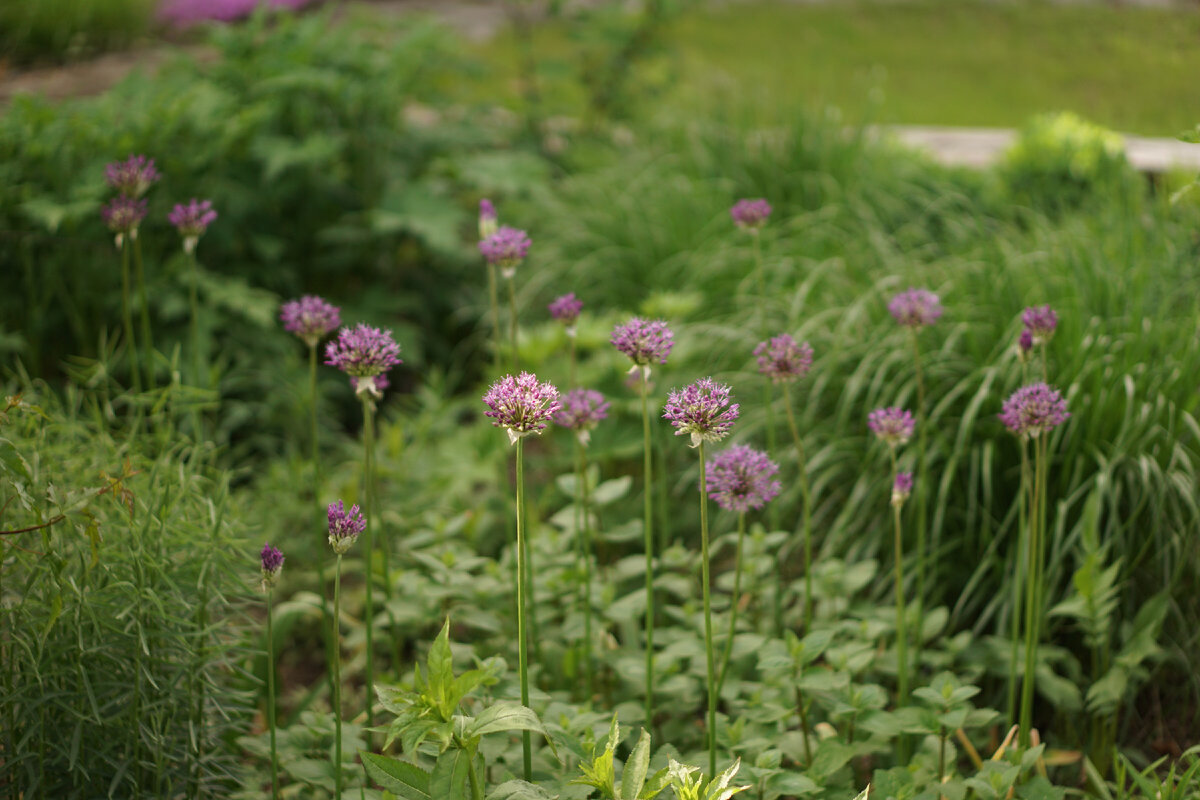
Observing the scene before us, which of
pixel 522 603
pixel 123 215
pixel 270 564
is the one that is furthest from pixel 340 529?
pixel 123 215

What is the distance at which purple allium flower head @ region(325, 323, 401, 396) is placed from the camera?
4.69ft

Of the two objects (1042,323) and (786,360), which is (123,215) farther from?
(1042,323)

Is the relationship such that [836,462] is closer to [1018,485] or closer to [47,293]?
Answer: [1018,485]

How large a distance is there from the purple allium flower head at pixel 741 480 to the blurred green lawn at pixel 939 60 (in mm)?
2396

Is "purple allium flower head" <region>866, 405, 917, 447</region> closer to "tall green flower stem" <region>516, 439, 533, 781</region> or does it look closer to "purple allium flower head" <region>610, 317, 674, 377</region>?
"purple allium flower head" <region>610, 317, 674, 377</region>

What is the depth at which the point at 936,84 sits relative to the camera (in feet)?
24.7

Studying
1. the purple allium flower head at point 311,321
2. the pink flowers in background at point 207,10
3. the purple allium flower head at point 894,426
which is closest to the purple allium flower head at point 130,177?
the purple allium flower head at point 311,321

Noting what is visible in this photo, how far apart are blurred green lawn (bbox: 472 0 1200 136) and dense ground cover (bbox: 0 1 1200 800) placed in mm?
534

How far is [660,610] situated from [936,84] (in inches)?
250

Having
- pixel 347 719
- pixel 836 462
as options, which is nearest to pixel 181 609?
pixel 347 719

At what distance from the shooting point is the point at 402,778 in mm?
1308

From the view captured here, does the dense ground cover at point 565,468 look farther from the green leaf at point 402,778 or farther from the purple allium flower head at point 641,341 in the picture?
the purple allium flower head at point 641,341

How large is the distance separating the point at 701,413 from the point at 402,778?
0.63 meters

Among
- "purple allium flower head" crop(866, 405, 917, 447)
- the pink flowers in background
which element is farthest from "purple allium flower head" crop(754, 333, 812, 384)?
the pink flowers in background
